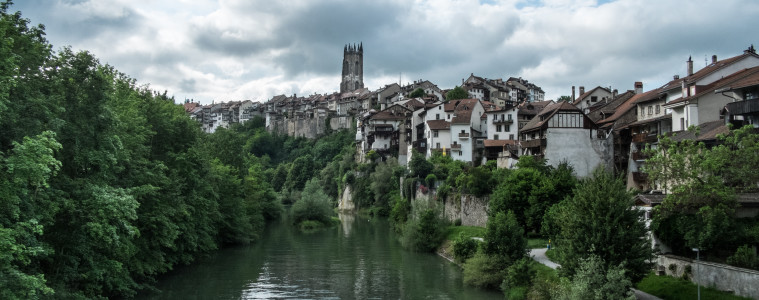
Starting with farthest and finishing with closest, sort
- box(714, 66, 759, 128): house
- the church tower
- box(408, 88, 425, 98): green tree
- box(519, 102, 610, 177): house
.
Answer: the church tower, box(408, 88, 425, 98): green tree, box(519, 102, 610, 177): house, box(714, 66, 759, 128): house

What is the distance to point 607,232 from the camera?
22641 mm

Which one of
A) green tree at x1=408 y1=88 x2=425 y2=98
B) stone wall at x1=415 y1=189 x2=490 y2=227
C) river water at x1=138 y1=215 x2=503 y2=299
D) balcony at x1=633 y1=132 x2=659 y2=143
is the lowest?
river water at x1=138 y1=215 x2=503 y2=299

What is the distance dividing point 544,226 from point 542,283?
897 centimetres

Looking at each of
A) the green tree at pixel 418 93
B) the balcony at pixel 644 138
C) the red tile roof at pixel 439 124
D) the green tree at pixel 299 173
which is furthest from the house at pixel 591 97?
the green tree at pixel 299 173

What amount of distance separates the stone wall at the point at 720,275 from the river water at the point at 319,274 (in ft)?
26.6

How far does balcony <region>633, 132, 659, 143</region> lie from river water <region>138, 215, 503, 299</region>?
1807cm

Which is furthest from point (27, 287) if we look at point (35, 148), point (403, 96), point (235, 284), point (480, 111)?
point (403, 96)

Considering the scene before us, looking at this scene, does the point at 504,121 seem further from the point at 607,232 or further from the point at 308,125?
the point at 308,125

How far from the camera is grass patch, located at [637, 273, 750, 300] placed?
2208 cm

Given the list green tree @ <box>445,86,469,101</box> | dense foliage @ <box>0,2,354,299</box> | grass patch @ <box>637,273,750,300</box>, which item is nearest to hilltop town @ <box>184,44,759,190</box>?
green tree @ <box>445,86,469,101</box>

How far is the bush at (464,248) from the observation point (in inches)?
1441

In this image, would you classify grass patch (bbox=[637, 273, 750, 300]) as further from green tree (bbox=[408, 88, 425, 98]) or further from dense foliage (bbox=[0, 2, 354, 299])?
green tree (bbox=[408, 88, 425, 98])

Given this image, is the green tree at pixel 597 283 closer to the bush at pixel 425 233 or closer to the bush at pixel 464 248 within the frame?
the bush at pixel 464 248

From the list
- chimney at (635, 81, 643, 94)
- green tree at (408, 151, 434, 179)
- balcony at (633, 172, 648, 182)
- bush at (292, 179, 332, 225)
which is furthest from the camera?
bush at (292, 179, 332, 225)
